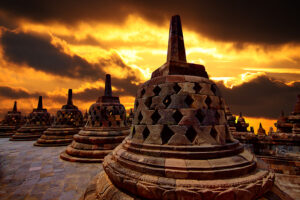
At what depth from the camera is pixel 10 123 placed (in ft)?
58.6

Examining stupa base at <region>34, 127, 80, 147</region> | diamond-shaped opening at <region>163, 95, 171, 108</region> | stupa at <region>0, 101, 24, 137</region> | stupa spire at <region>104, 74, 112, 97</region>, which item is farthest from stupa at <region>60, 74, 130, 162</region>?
stupa at <region>0, 101, 24, 137</region>

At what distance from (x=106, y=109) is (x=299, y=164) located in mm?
8600

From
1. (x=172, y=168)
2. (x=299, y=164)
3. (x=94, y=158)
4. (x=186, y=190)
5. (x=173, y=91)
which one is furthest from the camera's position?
(x=94, y=158)

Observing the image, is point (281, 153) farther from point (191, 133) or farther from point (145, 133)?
point (145, 133)

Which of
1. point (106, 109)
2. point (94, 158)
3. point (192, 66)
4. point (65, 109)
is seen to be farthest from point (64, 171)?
point (65, 109)

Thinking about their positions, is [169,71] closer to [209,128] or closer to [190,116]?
[190,116]

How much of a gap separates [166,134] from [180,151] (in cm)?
34

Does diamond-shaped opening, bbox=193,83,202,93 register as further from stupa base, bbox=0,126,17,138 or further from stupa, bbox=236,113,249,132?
stupa base, bbox=0,126,17,138

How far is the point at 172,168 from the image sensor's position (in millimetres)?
1932

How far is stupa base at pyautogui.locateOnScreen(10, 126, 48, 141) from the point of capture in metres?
13.9

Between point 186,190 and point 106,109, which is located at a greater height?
point 106,109

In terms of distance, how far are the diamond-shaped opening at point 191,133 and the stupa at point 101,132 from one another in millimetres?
5973

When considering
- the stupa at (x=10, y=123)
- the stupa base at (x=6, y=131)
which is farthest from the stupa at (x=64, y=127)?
the stupa at (x=10, y=123)

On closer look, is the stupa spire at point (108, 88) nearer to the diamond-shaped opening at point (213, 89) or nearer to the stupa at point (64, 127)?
the stupa at point (64, 127)
